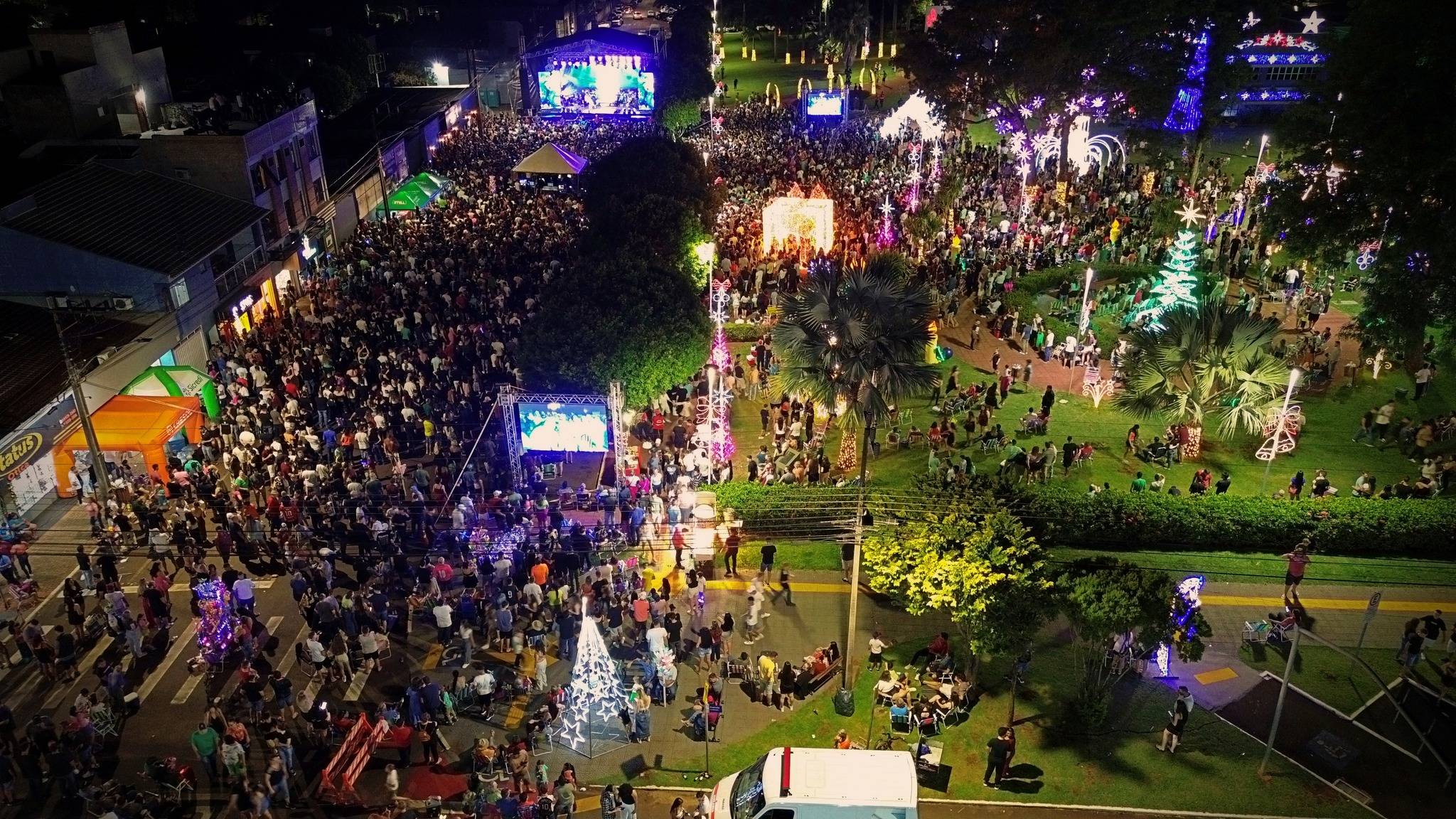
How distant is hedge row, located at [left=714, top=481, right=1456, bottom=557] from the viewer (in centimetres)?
2078

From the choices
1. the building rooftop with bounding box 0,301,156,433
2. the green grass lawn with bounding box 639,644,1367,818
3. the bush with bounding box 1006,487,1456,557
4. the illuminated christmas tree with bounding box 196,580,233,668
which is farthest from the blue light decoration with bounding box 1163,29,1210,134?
the building rooftop with bounding box 0,301,156,433

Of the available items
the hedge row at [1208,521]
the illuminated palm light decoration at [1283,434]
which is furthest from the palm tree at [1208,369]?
the hedge row at [1208,521]

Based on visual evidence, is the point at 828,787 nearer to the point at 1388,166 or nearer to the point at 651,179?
the point at 1388,166

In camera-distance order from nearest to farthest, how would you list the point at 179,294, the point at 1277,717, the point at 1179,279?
the point at 1277,717
the point at 179,294
the point at 1179,279

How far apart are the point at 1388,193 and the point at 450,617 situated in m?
22.8

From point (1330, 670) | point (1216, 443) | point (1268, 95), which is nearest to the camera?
point (1330, 670)

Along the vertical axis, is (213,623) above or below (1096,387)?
below

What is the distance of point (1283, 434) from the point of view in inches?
976

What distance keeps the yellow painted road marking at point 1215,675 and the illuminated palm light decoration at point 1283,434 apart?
7599 mm

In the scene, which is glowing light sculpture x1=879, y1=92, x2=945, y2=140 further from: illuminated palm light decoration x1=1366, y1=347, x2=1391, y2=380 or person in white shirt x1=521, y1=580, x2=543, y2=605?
person in white shirt x1=521, y1=580, x2=543, y2=605

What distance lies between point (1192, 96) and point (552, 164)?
95.1 ft

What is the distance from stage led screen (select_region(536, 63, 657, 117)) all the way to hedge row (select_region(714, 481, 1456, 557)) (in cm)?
4361

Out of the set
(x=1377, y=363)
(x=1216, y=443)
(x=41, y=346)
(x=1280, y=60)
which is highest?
(x=1280, y=60)

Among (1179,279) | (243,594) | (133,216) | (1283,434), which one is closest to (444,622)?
(243,594)
